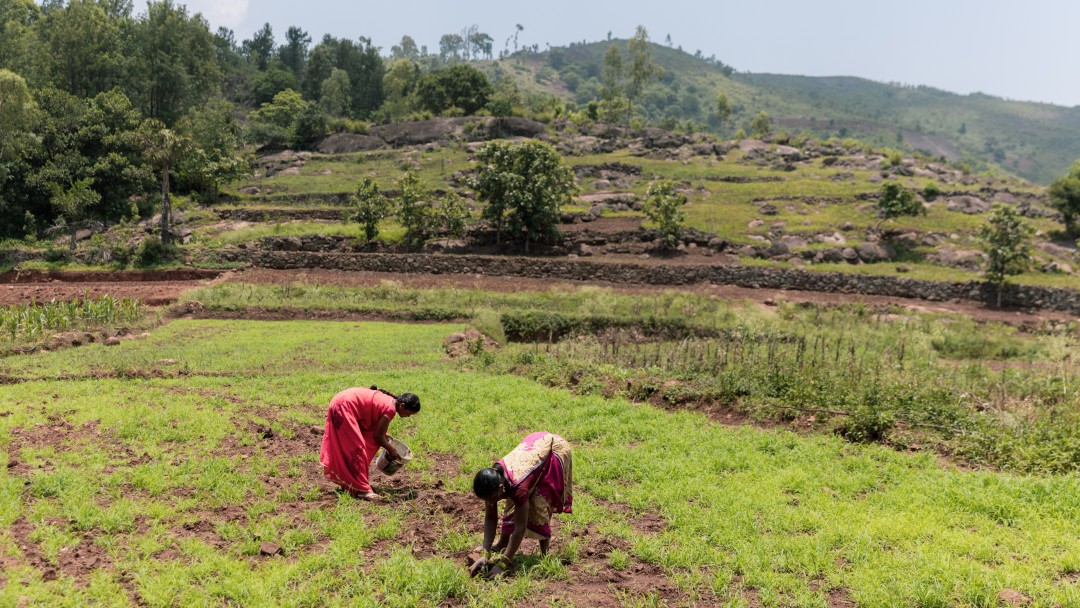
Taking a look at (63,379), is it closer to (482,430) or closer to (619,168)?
(482,430)

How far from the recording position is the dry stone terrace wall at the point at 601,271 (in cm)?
3431

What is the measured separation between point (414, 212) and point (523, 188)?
6.96 meters

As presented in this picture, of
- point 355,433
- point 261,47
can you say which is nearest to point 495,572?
point 355,433

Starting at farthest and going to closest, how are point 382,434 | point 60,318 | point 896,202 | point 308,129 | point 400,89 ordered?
point 400,89 → point 308,129 → point 896,202 → point 60,318 → point 382,434

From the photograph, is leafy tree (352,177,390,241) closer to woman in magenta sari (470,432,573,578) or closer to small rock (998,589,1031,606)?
woman in magenta sari (470,432,573,578)

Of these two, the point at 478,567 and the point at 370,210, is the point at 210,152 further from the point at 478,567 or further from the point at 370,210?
the point at 478,567

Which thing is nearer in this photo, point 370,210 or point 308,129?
point 370,210

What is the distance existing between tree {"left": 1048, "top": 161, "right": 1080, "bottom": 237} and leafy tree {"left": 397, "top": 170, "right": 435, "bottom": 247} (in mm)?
43944

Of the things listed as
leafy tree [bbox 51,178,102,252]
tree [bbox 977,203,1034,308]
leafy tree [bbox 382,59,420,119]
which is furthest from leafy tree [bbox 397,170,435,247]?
leafy tree [bbox 382,59,420,119]

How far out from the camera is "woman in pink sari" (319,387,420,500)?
792cm

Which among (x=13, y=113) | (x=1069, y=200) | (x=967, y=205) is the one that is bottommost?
(x=967, y=205)

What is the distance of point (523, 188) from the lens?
38.8 meters

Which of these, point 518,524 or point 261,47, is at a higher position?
point 261,47

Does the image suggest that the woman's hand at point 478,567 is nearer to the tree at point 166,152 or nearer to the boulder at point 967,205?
the tree at point 166,152
